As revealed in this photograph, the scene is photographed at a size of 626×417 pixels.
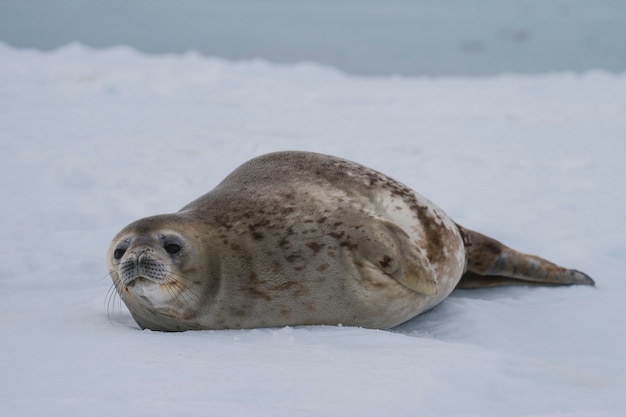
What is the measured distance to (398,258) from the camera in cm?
306

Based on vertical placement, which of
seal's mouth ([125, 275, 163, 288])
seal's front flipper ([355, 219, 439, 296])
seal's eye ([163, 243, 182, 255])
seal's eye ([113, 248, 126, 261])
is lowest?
seal's mouth ([125, 275, 163, 288])

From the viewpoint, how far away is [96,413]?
6.51 ft

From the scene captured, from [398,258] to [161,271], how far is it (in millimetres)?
775

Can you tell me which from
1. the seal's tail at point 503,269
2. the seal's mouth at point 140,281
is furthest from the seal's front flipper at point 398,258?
the seal's tail at point 503,269

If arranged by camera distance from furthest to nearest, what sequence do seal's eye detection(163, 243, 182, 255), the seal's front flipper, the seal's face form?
the seal's front flipper → seal's eye detection(163, 243, 182, 255) → the seal's face

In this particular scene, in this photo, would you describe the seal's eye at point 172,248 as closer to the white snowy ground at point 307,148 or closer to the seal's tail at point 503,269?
the white snowy ground at point 307,148

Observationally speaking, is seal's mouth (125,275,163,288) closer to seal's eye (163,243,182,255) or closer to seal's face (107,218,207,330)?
seal's face (107,218,207,330)

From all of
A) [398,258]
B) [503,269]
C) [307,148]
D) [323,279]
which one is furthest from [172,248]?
[307,148]

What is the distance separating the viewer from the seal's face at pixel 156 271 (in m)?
2.79

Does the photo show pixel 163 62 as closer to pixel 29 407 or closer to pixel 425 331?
pixel 425 331

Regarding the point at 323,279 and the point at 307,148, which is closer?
the point at 323,279

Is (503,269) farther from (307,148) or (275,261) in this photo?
(307,148)

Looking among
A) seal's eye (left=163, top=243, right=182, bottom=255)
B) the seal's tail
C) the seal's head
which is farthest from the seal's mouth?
the seal's tail

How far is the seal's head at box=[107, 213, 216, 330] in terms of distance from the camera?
2.79 metres
